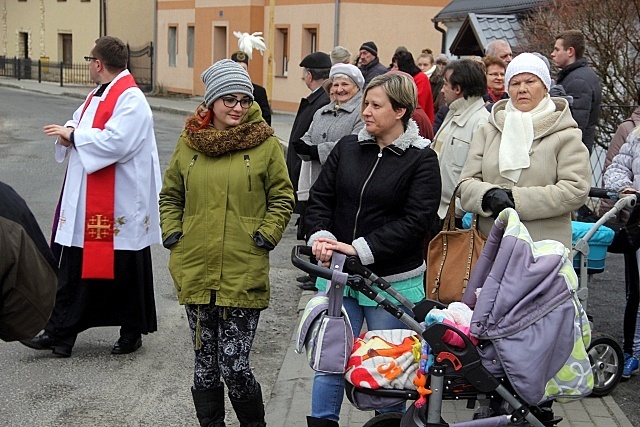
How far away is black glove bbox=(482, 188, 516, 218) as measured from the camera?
499cm

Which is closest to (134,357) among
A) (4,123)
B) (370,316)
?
(370,316)

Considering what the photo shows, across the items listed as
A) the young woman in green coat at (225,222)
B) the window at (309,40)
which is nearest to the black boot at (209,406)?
the young woman in green coat at (225,222)

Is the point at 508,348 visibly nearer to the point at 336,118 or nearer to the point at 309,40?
the point at 336,118

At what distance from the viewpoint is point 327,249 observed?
172 inches

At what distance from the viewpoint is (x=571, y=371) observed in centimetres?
410

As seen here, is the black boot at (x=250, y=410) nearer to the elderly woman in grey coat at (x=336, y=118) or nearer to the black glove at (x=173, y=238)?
the black glove at (x=173, y=238)

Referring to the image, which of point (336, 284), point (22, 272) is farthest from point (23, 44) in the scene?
point (22, 272)

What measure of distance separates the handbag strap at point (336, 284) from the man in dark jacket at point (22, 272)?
53.4 inches

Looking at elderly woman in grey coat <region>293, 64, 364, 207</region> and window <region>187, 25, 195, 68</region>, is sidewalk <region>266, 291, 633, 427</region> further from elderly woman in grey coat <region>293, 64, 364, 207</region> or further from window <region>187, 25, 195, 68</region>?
window <region>187, 25, 195, 68</region>

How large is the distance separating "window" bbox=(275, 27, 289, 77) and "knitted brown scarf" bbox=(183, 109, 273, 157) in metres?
28.4

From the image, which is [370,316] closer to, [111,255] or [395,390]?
[395,390]

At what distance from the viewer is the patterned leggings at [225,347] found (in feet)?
15.9

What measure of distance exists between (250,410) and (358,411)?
2.76 feet

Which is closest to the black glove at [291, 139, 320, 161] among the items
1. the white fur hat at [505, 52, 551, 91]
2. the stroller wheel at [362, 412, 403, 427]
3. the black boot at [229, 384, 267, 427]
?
the white fur hat at [505, 52, 551, 91]
